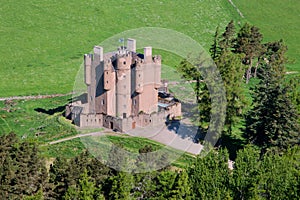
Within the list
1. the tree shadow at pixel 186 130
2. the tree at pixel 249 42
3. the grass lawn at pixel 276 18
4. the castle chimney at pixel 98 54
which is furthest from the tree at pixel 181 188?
the grass lawn at pixel 276 18

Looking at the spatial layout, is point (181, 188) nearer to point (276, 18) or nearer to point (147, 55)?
point (147, 55)

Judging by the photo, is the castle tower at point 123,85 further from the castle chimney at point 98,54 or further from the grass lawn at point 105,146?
the grass lawn at point 105,146

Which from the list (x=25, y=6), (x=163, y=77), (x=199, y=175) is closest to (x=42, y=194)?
(x=199, y=175)

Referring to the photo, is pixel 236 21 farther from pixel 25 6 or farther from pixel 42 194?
pixel 42 194

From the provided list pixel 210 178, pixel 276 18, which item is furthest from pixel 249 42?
pixel 210 178

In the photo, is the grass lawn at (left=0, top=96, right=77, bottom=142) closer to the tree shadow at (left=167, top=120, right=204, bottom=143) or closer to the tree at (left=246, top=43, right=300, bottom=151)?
the tree shadow at (left=167, top=120, right=204, bottom=143)
